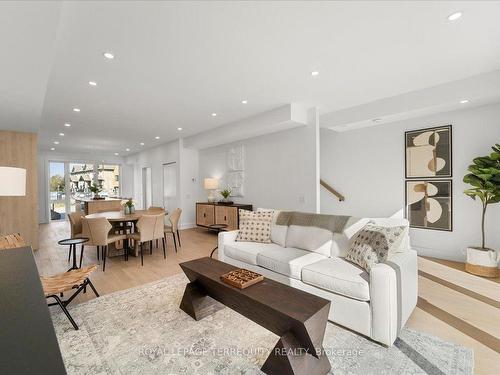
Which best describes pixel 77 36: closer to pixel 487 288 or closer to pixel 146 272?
pixel 146 272

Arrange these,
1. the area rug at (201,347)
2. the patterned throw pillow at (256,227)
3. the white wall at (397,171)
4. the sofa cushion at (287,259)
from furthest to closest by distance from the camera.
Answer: the white wall at (397,171)
the patterned throw pillow at (256,227)
the sofa cushion at (287,259)
the area rug at (201,347)

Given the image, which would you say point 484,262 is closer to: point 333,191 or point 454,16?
point 333,191

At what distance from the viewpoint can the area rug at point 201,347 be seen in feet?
5.77

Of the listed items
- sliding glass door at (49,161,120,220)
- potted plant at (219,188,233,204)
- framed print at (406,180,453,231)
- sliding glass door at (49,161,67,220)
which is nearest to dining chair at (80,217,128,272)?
potted plant at (219,188,233,204)

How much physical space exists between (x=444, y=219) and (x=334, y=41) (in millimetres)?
3617

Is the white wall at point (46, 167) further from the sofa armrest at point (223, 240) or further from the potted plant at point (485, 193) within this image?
the potted plant at point (485, 193)

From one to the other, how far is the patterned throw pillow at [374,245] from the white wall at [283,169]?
2.08 metres

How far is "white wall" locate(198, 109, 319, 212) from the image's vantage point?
15.3 ft

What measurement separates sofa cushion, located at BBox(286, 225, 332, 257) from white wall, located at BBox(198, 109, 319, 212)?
4.65 ft

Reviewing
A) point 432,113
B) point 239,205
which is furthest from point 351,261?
point 239,205

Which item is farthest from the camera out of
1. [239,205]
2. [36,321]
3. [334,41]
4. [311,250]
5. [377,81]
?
[239,205]

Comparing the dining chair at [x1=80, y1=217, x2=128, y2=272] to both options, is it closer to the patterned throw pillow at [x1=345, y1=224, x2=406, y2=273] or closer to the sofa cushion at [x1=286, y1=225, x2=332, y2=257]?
the sofa cushion at [x1=286, y1=225, x2=332, y2=257]

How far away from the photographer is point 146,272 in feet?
12.1

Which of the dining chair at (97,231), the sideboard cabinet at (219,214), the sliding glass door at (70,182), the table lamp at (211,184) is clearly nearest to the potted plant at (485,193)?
the sideboard cabinet at (219,214)
